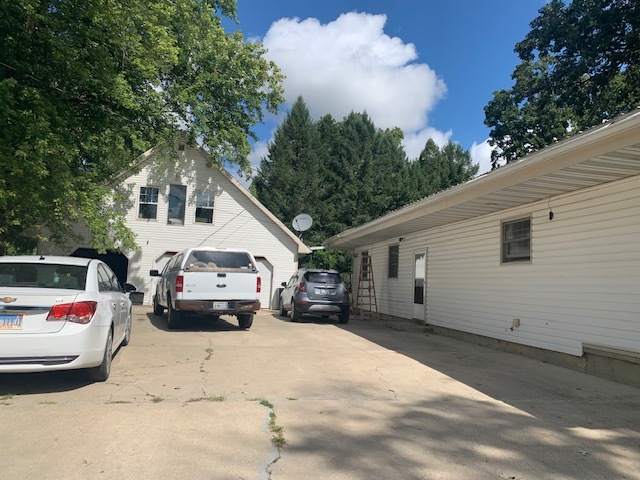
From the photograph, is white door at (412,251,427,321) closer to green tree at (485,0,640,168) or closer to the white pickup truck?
the white pickup truck

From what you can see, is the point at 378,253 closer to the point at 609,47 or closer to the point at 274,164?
the point at 609,47

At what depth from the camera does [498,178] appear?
814 centimetres

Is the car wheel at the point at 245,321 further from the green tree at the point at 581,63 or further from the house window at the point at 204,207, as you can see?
the green tree at the point at 581,63

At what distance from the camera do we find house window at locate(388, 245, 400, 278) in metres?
16.8

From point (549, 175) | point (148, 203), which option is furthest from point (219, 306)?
point (148, 203)

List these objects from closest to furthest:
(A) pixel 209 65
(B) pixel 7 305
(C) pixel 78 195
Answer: (B) pixel 7 305 < (C) pixel 78 195 < (A) pixel 209 65

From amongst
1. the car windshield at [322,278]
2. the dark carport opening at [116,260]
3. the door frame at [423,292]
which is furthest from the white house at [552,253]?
the dark carport opening at [116,260]

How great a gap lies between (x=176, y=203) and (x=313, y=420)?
17.0 m

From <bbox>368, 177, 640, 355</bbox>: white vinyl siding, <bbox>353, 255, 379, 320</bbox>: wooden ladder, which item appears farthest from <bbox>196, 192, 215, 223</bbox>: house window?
<bbox>368, 177, 640, 355</bbox>: white vinyl siding

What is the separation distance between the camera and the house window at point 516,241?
9.73 m

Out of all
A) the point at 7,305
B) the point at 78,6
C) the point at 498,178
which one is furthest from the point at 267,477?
the point at 78,6

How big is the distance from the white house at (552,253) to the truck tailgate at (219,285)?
453 cm

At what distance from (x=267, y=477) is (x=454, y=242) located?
10287mm

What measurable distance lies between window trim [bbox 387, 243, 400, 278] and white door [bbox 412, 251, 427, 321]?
1.47 meters
